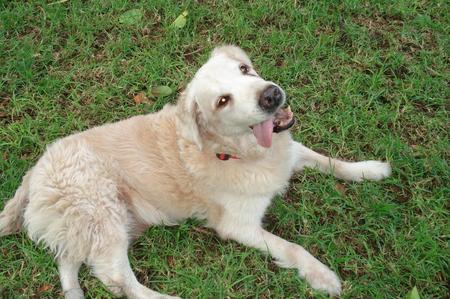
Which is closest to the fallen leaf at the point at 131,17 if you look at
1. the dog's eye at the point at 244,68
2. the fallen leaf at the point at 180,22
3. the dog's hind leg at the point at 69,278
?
the fallen leaf at the point at 180,22

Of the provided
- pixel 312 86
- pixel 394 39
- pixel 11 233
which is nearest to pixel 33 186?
pixel 11 233

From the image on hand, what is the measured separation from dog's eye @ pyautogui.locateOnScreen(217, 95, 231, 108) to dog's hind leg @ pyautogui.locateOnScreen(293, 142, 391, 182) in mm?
901

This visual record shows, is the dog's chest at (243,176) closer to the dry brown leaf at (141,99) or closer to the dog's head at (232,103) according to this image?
the dog's head at (232,103)

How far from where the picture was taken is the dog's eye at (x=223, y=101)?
2.85m

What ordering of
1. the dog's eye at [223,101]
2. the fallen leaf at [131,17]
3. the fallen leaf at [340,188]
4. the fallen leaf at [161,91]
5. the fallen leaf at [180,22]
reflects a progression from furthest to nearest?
the fallen leaf at [131,17] → the fallen leaf at [180,22] → the fallen leaf at [161,91] → the fallen leaf at [340,188] → the dog's eye at [223,101]

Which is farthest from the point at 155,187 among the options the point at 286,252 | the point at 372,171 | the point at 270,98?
the point at 372,171

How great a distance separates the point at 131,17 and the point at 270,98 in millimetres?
2638

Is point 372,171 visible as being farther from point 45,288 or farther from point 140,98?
point 45,288

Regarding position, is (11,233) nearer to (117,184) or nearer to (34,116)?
(117,184)

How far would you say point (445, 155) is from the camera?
143 inches

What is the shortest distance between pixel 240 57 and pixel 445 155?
177 cm

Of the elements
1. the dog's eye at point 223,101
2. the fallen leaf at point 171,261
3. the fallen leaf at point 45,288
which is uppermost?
the dog's eye at point 223,101

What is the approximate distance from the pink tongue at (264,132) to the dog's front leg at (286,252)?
0.67m

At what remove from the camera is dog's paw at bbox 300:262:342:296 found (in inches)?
120
